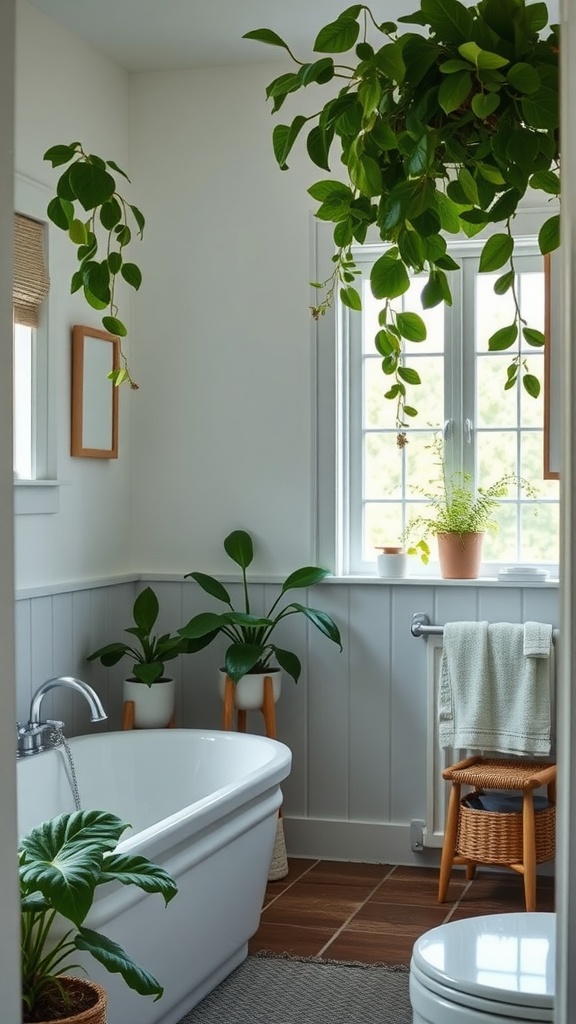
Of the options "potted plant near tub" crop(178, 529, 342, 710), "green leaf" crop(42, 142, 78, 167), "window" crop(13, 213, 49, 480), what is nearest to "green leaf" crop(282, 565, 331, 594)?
"potted plant near tub" crop(178, 529, 342, 710)

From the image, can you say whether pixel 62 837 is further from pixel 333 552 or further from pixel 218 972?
pixel 333 552

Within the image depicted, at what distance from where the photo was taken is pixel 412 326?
0.94 metres

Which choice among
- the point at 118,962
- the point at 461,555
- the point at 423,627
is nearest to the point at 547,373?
the point at 461,555

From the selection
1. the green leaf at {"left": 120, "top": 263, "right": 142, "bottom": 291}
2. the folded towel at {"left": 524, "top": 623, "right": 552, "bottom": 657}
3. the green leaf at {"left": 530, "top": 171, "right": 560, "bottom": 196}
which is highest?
the green leaf at {"left": 530, "top": 171, "right": 560, "bottom": 196}

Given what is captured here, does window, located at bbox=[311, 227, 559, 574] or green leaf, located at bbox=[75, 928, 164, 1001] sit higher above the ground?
window, located at bbox=[311, 227, 559, 574]

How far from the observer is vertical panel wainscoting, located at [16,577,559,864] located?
387cm

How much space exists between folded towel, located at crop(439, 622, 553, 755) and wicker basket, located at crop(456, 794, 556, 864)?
0.22m

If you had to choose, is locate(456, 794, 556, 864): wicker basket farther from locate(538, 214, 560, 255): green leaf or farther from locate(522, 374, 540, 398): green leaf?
locate(538, 214, 560, 255): green leaf

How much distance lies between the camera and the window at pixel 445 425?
12.8 feet

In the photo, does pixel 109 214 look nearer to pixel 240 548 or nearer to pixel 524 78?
pixel 524 78

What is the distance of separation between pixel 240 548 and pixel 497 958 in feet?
8.69

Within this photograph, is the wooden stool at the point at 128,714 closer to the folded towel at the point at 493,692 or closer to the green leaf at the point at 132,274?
the folded towel at the point at 493,692

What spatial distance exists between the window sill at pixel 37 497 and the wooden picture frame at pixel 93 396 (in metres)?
0.19

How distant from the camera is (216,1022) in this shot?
2.70 m
